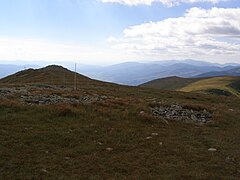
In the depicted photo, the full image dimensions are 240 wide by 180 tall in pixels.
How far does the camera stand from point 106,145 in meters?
16.7

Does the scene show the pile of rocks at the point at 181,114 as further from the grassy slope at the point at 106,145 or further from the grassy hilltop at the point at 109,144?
the grassy slope at the point at 106,145

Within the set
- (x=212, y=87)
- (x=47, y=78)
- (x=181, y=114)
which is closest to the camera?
(x=181, y=114)

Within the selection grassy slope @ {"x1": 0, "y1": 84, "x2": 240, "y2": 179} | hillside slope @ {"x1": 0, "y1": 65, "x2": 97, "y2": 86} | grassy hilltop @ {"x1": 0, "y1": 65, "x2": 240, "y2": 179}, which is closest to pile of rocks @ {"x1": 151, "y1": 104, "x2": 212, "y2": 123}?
grassy hilltop @ {"x1": 0, "y1": 65, "x2": 240, "y2": 179}

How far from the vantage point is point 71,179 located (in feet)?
40.0

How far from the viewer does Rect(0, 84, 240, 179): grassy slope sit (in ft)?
43.4

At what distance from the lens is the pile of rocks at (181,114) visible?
24.5 m

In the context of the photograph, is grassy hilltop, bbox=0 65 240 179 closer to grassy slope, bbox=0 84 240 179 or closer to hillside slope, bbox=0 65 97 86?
grassy slope, bbox=0 84 240 179

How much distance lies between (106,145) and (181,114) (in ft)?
34.9

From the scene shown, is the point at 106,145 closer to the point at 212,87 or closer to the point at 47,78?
the point at 47,78

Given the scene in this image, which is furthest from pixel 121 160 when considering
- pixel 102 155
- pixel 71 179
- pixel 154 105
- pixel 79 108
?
pixel 154 105

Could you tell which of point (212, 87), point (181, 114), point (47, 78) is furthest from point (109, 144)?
point (212, 87)

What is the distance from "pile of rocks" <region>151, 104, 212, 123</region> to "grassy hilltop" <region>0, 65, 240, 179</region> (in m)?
0.65

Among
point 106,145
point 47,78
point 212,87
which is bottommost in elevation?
point 106,145

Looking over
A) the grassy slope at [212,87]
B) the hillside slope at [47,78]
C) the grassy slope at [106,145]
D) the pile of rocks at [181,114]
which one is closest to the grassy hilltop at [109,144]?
the grassy slope at [106,145]
